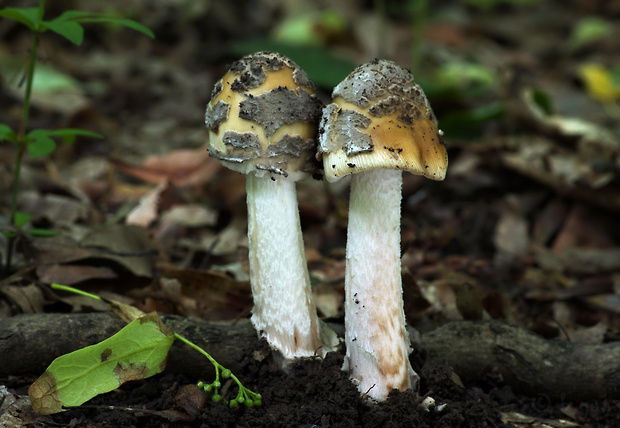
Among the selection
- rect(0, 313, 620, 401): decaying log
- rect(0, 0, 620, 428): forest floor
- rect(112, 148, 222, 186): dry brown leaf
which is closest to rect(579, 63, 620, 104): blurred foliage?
rect(0, 0, 620, 428): forest floor

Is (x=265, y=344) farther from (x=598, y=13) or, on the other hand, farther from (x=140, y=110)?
(x=598, y=13)

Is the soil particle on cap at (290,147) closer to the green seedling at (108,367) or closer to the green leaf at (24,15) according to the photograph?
the green seedling at (108,367)

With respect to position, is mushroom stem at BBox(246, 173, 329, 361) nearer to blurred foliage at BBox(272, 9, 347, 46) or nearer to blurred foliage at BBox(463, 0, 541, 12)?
blurred foliage at BBox(272, 9, 347, 46)

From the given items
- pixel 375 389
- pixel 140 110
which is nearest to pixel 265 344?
pixel 375 389

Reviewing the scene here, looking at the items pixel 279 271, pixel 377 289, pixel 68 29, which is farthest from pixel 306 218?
pixel 68 29

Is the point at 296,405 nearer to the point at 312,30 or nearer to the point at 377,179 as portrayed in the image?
the point at 377,179

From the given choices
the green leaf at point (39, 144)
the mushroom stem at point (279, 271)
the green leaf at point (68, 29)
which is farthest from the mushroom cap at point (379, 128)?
the green leaf at point (39, 144)
